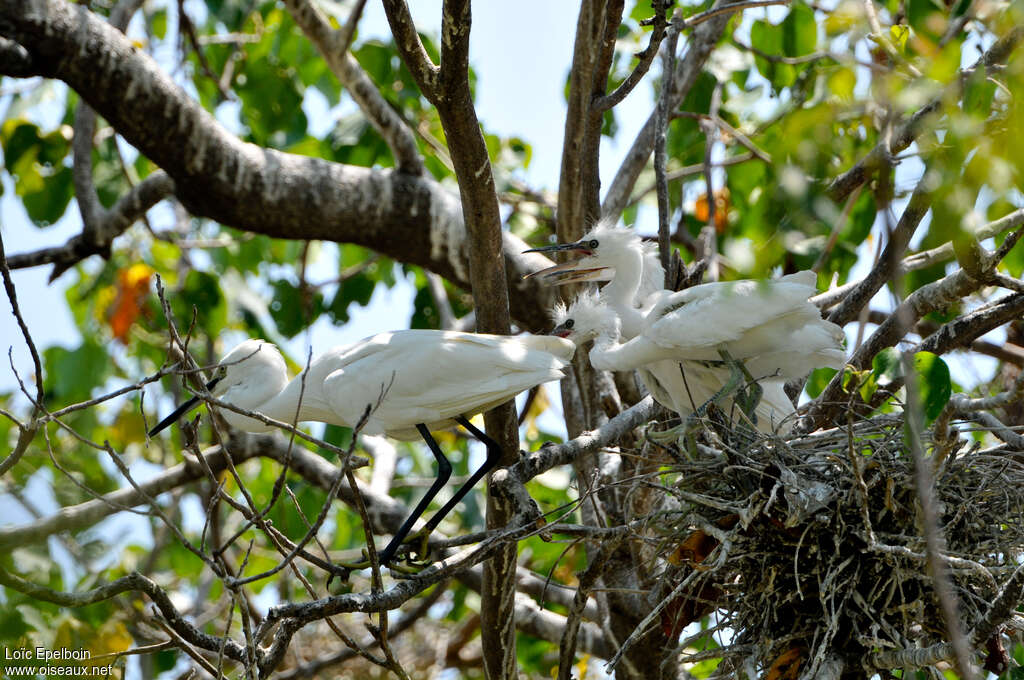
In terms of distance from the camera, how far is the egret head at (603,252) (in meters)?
4.29

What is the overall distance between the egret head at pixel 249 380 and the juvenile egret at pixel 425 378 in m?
0.21

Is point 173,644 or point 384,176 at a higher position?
point 384,176

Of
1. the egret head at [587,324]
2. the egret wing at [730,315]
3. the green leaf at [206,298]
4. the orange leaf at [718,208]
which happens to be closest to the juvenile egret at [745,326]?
the egret wing at [730,315]

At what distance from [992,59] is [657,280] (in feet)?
5.02

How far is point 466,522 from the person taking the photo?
506 centimetres

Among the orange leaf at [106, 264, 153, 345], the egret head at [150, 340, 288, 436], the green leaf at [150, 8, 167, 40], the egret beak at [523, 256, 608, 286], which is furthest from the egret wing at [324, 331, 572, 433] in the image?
the green leaf at [150, 8, 167, 40]

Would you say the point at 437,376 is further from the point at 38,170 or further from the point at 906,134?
the point at 38,170

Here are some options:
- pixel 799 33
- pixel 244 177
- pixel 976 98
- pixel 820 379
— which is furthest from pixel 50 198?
pixel 976 98

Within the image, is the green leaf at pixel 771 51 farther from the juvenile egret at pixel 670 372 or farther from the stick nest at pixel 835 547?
the stick nest at pixel 835 547

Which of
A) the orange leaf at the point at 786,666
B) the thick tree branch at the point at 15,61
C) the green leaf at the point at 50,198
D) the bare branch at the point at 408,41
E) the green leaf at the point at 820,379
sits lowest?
the orange leaf at the point at 786,666

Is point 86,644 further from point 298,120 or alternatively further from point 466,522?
point 298,120

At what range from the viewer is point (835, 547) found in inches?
113

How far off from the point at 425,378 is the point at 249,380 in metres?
0.95

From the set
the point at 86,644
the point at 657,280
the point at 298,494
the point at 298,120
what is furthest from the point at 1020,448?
the point at 298,120
